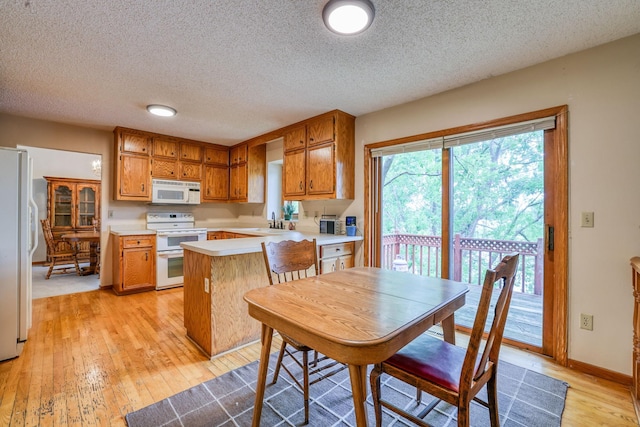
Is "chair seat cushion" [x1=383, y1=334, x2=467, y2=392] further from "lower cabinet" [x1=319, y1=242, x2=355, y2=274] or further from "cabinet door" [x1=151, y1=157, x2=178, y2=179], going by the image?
"cabinet door" [x1=151, y1=157, x2=178, y2=179]

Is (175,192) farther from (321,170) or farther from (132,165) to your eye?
(321,170)

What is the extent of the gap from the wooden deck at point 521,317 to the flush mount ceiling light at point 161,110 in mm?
3619

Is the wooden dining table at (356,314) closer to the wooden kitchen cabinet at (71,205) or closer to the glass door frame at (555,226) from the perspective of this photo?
the glass door frame at (555,226)

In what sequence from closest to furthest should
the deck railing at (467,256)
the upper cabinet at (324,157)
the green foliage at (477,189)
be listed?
the green foliage at (477,189) → the deck railing at (467,256) → the upper cabinet at (324,157)

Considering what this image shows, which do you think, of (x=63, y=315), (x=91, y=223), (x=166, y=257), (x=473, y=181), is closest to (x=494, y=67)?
(x=473, y=181)

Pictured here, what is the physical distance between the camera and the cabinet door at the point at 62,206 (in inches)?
236

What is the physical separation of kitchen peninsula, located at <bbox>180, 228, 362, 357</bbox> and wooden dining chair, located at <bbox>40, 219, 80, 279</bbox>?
4058mm

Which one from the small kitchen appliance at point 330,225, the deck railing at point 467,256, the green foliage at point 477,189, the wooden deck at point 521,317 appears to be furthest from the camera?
the small kitchen appliance at point 330,225

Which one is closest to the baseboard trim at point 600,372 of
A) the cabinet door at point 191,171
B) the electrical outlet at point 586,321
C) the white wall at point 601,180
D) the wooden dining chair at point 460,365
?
the white wall at point 601,180

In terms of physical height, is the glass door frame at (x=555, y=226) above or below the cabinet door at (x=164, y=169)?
below

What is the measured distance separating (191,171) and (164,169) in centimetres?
43

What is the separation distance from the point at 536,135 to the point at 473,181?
0.61 m

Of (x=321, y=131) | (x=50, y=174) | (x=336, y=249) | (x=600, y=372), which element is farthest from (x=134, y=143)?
(x=600, y=372)

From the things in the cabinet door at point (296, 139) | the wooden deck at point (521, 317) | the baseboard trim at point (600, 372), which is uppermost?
the cabinet door at point (296, 139)
